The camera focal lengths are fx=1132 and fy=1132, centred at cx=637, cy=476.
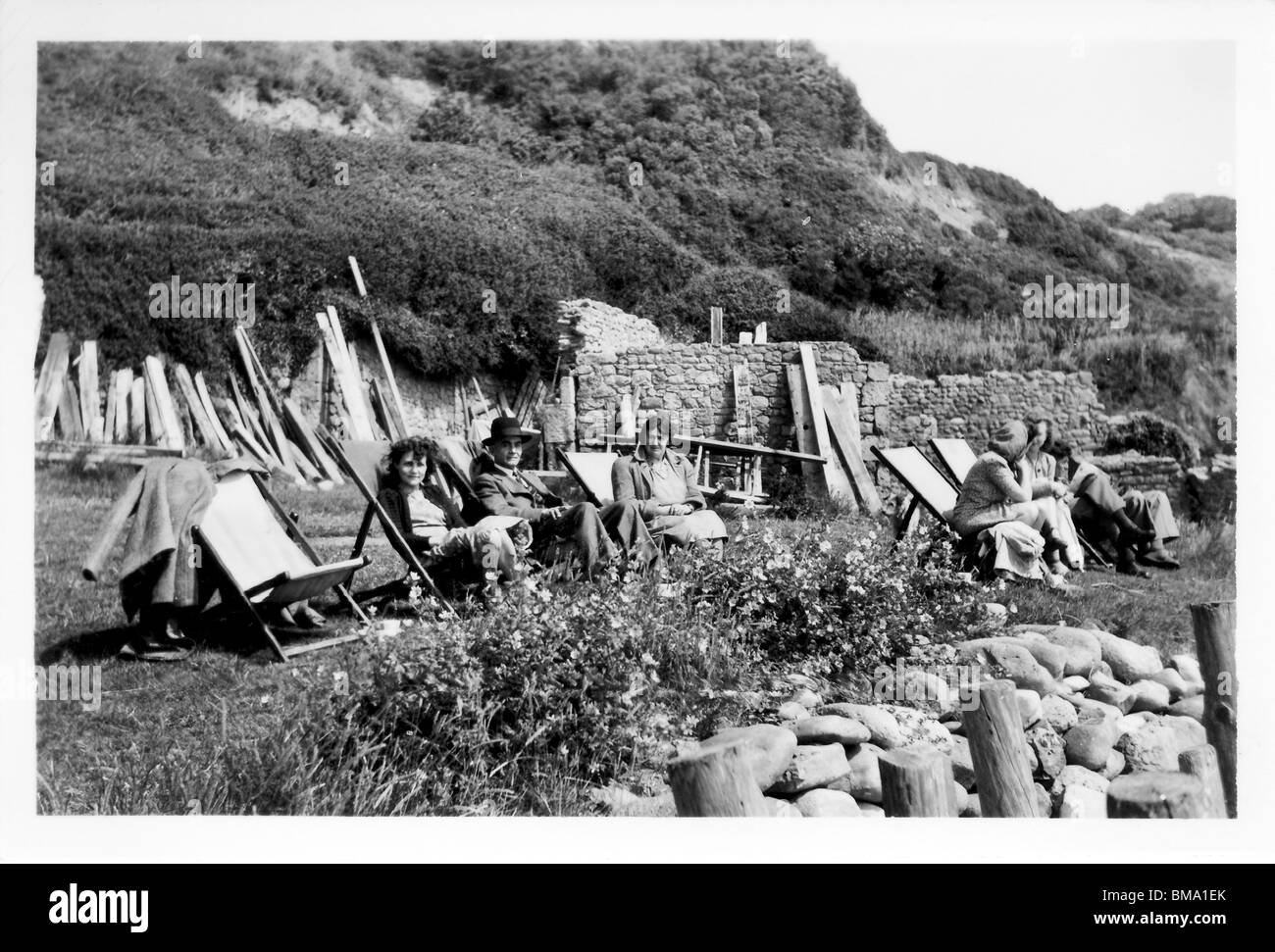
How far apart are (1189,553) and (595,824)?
513cm

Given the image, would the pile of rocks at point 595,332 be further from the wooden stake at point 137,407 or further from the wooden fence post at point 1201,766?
the wooden fence post at point 1201,766

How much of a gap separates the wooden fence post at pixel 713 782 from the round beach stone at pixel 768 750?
0.84m

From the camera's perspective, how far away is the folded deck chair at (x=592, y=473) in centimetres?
663

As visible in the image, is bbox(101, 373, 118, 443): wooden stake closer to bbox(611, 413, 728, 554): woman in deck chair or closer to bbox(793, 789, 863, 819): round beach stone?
bbox(611, 413, 728, 554): woman in deck chair

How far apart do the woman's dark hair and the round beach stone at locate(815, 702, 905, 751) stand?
244cm

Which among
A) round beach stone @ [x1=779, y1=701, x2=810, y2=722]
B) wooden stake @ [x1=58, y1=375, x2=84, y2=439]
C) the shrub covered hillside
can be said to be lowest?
round beach stone @ [x1=779, y1=701, x2=810, y2=722]

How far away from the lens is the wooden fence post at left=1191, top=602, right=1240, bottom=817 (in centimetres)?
463

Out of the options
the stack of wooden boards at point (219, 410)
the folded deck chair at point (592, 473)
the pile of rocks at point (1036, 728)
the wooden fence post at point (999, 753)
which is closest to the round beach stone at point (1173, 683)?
the pile of rocks at point (1036, 728)

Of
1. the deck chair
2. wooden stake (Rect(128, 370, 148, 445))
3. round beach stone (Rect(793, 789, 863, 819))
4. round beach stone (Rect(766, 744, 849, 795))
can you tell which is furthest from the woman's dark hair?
wooden stake (Rect(128, 370, 148, 445))

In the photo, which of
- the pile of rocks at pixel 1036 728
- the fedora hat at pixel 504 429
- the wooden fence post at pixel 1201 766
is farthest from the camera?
the fedora hat at pixel 504 429

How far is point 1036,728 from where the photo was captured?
5281 millimetres

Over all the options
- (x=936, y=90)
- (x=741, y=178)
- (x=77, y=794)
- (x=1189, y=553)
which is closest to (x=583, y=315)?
(x=741, y=178)

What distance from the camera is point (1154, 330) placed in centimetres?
965
